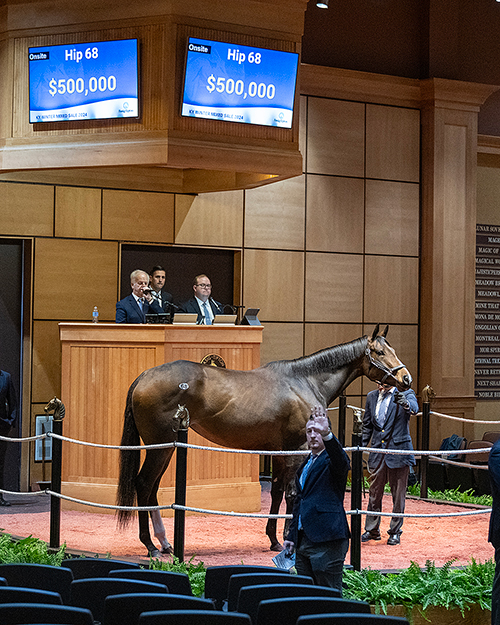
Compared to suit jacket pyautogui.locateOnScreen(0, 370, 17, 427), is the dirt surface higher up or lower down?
lower down

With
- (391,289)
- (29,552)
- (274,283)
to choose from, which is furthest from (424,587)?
(391,289)

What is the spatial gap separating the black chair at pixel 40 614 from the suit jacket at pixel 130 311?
6.07 metres

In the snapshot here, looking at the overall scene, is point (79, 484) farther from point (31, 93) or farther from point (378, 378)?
point (31, 93)

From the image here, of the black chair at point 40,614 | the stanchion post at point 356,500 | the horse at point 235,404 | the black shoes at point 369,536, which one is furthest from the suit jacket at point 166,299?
the black chair at point 40,614

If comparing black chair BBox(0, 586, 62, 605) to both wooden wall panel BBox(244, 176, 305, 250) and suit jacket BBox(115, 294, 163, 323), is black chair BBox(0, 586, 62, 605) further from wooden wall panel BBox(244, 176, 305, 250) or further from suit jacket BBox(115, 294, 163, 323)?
wooden wall panel BBox(244, 176, 305, 250)

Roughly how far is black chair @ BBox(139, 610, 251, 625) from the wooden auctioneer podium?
5384 millimetres

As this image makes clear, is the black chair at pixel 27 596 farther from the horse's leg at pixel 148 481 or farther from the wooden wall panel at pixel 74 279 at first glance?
the wooden wall panel at pixel 74 279

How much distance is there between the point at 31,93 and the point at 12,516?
4.24m

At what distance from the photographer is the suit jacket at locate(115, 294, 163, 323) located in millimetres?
8977

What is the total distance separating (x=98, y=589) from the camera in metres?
3.57

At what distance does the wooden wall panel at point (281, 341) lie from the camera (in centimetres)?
1151

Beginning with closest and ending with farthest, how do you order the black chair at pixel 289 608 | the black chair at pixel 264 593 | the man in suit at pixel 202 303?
the black chair at pixel 289 608 < the black chair at pixel 264 593 < the man in suit at pixel 202 303

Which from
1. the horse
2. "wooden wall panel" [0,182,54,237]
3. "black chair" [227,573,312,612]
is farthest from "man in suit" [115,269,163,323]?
"black chair" [227,573,312,612]

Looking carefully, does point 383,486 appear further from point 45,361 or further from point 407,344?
point 407,344
